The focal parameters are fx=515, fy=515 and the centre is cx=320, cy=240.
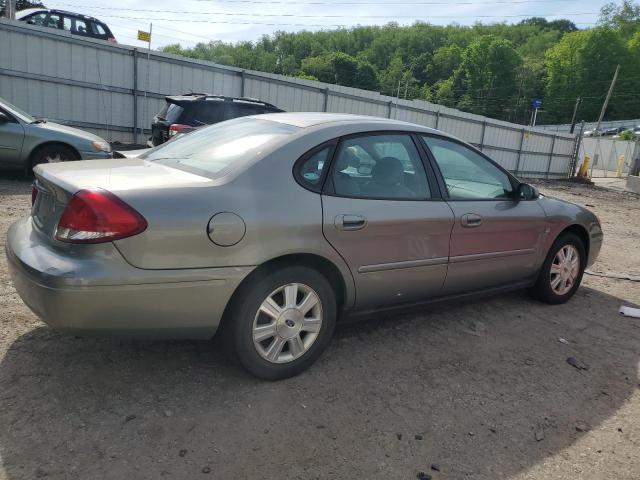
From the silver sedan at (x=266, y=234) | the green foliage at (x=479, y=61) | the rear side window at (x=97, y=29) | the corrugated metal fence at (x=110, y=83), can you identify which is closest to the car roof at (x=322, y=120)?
the silver sedan at (x=266, y=234)

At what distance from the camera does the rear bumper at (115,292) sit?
242 centimetres

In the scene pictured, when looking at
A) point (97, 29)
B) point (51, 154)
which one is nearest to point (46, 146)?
point (51, 154)

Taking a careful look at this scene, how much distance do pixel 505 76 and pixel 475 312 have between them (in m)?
104

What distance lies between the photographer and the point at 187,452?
238 cm

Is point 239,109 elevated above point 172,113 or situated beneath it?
elevated above

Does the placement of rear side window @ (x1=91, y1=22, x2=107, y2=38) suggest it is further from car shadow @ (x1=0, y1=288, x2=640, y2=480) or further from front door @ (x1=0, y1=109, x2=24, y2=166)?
car shadow @ (x1=0, y1=288, x2=640, y2=480)

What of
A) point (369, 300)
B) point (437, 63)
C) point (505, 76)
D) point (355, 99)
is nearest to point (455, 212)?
point (369, 300)

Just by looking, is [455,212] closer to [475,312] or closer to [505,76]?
[475,312]

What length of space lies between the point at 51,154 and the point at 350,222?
22.5 ft

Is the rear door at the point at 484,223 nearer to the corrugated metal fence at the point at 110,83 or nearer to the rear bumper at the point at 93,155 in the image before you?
the rear bumper at the point at 93,155

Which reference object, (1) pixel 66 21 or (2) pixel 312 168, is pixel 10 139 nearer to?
(2) pixel 312 168

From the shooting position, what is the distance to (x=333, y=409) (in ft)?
9.29

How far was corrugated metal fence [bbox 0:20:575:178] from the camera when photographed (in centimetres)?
1202

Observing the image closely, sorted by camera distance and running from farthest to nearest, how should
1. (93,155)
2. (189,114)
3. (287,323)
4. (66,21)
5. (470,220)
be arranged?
(66,21)
(189,114)
(93,155)
(470,220)
(287,323)
